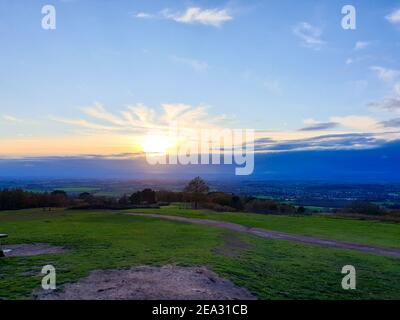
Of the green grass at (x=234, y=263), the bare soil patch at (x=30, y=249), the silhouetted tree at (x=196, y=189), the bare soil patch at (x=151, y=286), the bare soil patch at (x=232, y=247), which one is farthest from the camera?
the silhouetted tree at (x=196, y=189)

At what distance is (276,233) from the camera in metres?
26.7

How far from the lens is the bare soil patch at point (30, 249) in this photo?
49.5 feet

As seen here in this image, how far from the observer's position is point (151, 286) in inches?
381

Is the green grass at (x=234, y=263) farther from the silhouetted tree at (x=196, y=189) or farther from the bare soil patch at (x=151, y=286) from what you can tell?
the silhouetted tree at (x=196, y=189)

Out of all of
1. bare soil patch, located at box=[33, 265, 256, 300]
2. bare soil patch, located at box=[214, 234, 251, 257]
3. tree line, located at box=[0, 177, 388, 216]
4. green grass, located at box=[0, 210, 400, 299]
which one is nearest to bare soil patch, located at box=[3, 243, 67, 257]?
green grass, located at box=[0, 210, 400, 299]

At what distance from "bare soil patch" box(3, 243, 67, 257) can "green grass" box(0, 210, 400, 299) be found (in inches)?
26.4

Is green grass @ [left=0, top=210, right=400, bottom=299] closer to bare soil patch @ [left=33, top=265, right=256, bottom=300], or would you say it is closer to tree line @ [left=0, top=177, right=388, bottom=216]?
bare soil patch @ [left=33, top=265, right=256, bottom=300]

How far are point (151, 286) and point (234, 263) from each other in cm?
494

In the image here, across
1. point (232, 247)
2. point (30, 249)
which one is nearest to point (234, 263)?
point (232, 247)

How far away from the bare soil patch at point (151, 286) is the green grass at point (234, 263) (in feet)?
1.90

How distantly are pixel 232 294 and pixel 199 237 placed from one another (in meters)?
12.1

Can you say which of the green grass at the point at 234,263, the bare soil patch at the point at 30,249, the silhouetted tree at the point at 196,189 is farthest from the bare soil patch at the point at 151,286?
the silhouetted tree at the point at 196,189

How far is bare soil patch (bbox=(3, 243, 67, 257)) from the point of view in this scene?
15.1m
